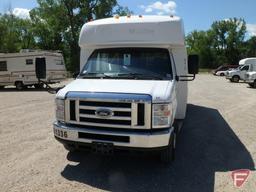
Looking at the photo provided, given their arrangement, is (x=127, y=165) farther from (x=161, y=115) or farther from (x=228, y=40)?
(x=228, y=40)

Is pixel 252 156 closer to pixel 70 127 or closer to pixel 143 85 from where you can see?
pixel 143 85

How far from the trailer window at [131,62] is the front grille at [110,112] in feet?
4.23

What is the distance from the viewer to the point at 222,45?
86500 mm

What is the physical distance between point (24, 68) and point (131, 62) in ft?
70.8

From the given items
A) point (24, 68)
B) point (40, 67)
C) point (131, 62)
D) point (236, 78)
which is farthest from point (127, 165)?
point (236, 78)

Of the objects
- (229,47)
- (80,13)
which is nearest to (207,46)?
(229,47)

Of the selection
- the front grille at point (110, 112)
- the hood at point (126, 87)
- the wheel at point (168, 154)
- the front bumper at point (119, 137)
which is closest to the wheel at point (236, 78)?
the hood at point (126, 87)

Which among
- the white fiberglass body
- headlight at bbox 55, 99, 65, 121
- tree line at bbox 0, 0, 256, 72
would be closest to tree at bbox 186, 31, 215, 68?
tree line at bbox 0, 0, 256, 72

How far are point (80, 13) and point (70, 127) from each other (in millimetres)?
51493

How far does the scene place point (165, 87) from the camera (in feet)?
20.7

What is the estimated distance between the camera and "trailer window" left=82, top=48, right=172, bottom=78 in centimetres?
714

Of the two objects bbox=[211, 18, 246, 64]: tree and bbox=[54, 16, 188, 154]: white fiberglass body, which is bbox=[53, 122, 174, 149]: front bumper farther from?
bbox=[211, 18, 246, 64]: tree

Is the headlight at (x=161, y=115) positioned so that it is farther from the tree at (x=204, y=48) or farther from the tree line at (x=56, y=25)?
the tree at (x=204, y=48)

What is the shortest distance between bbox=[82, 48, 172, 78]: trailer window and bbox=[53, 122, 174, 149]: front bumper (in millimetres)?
1546
